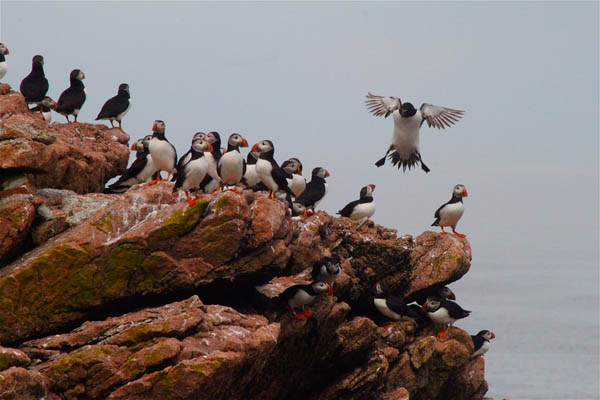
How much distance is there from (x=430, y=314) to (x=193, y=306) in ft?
23.4

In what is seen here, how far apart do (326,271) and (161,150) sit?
3.46 m

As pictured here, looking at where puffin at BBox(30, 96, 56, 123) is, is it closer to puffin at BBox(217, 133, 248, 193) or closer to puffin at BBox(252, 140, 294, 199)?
puffin at BBox(252, 140, 294, 199)

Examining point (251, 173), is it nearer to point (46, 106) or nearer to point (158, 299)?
point (158, 299)

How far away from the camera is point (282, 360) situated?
12367 millimetres

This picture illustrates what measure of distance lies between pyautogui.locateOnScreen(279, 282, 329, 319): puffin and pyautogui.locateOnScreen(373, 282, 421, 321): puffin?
10.8 feet

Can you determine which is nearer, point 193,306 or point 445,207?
point 193,306

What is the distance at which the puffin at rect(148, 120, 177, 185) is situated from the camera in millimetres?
13281

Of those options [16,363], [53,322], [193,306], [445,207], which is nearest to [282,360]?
[193,306]

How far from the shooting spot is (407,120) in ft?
55.1

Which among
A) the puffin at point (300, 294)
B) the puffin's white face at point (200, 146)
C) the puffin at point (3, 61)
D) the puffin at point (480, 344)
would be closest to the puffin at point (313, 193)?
the puffin at point (300, 294)

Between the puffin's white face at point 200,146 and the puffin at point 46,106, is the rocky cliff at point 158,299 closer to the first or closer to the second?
the puffin's white face at point 200,146

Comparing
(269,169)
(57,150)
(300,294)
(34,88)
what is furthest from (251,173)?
(34,88)

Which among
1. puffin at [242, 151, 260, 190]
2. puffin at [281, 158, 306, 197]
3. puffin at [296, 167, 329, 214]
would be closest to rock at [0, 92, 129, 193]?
puffin at [242, 151, 260, 190]

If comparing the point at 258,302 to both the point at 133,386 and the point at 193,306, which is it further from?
the point at 133,386
